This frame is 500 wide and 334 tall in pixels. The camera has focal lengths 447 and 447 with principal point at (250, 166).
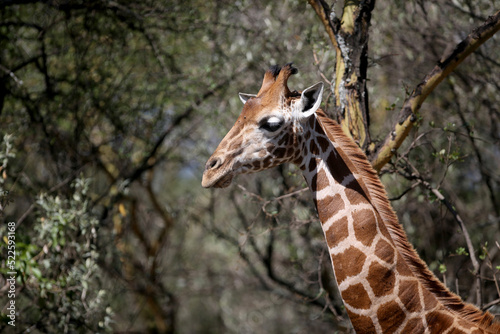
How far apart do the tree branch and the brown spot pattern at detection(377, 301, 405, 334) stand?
1250 millimetres

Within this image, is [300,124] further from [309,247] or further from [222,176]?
[309,247]

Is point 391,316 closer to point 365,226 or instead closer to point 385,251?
point 385,251

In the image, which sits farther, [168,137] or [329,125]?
[168,137]

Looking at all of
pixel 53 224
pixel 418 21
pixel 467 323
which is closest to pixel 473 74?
pixel 418 21

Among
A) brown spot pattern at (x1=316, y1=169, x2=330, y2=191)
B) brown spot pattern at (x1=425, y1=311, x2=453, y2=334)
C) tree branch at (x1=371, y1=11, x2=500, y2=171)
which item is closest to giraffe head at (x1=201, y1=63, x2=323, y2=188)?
brown spot pattern at (x1=316, y1=169, x2=330, y2=191)

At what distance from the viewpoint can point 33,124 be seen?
675cm

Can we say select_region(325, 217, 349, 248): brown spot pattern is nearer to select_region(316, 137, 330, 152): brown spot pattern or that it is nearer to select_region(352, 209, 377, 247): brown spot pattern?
select_region(352, 209, 377, 247): brown spot pattern

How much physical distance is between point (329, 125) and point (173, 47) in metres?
5.87

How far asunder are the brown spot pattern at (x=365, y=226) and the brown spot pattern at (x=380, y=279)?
0.55ft

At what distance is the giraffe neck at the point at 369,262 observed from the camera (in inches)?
116

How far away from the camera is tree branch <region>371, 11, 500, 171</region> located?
346 centimetres

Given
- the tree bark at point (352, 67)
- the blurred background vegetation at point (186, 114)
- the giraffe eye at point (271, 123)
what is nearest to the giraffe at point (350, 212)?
the giraffe eye at point (271, 123)

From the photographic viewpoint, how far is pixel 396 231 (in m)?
3.14

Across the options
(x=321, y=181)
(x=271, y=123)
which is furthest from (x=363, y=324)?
(x=271, y=123)
